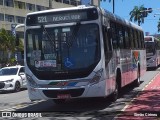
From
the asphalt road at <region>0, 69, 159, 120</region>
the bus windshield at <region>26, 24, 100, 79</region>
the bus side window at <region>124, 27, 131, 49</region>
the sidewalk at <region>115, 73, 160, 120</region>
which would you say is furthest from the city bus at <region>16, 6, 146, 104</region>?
the bus side window at <region>124, 27, 131, 49</region>

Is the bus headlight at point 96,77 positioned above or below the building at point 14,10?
below

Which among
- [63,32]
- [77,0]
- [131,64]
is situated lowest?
[131,64]

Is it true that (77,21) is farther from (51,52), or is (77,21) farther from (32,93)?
(32,93)

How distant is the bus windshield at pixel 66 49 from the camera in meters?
12.4

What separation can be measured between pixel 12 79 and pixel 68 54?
10.7 m

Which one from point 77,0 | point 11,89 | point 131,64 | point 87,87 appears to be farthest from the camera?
point 77,0

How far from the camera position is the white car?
73.3ft

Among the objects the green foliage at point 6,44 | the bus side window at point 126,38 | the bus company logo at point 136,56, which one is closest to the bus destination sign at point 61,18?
the bus side window at point 126,38

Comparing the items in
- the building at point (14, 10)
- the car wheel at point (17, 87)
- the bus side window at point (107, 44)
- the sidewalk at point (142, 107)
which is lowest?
the car wheel at point (17, 87)

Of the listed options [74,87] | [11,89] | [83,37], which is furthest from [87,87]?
[11,89]

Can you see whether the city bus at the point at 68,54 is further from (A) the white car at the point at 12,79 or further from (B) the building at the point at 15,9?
(B) the building at the point at 15,9

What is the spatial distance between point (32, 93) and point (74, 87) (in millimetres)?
1362

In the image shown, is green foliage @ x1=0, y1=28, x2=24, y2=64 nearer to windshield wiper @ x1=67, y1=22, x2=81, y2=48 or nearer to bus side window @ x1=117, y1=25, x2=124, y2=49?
bus side window @ x1=117, y1=25, x2=124, y2=49

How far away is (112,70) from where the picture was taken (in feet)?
45.5
